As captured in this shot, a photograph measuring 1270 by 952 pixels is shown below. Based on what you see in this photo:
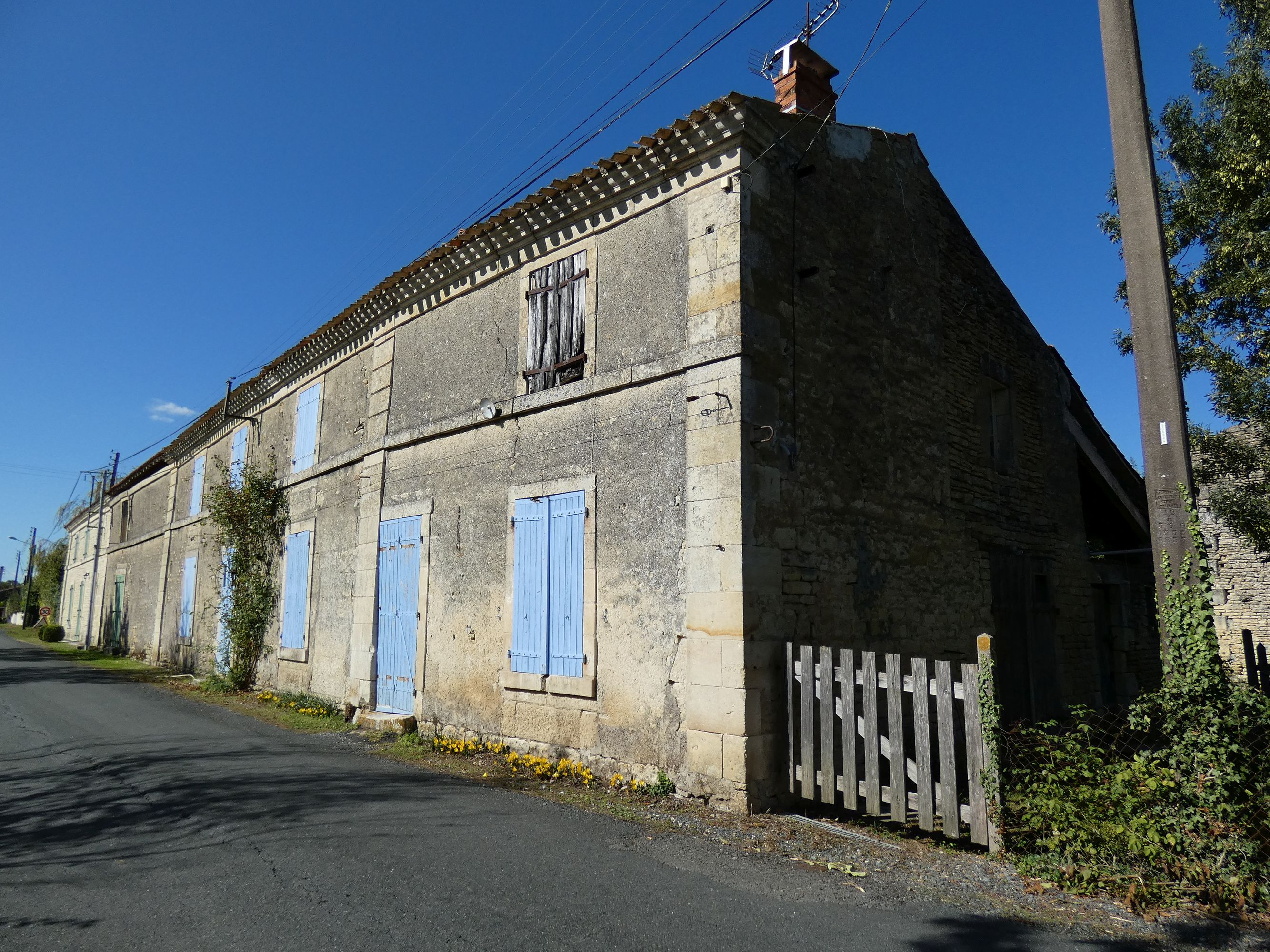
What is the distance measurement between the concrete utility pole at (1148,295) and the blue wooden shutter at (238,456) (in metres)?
14.5

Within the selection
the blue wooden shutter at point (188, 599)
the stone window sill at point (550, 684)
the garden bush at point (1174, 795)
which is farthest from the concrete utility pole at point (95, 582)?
the garden bush at point (1174, 795)

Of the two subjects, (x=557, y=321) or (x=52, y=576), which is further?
(x=52, y=576)

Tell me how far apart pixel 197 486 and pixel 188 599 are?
8.52ft

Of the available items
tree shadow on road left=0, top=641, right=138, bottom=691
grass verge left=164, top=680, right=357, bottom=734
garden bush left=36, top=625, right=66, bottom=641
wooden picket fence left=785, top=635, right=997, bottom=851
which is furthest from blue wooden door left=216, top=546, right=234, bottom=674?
garden bush left=36, top=625, right=66, bottom=641

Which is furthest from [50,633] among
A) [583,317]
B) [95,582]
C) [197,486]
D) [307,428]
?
[583,317]

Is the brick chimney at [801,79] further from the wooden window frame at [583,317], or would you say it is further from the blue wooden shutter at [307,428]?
the blue wooden shutter at [307,428]

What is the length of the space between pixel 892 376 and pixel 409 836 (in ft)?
19.8

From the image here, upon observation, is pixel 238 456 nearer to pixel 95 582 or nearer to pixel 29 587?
pixel 95 582

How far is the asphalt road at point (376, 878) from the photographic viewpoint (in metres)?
3.58

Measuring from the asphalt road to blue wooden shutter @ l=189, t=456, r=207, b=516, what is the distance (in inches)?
456

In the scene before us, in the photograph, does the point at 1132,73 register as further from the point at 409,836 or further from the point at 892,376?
the point at 409,836

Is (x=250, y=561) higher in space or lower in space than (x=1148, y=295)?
lower

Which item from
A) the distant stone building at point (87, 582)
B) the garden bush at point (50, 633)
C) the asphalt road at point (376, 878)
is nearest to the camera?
the asphalt road at point (376, 878)

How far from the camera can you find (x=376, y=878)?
4.23 m
